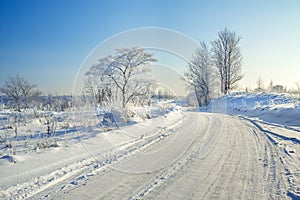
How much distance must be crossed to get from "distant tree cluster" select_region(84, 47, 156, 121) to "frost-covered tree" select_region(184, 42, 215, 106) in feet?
59.2

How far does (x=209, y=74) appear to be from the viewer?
118 ft

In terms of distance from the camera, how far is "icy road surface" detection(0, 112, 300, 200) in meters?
3.07

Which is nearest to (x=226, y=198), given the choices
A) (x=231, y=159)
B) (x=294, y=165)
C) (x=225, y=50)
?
(x=231, y=159)

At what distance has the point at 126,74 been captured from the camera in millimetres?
17297

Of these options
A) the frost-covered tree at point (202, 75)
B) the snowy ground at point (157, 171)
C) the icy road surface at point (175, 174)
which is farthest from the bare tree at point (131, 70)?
the frost-covered tree at point (202, 75)

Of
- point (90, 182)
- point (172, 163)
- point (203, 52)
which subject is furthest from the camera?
point (203, 52)

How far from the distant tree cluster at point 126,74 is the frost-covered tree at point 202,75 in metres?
18.0

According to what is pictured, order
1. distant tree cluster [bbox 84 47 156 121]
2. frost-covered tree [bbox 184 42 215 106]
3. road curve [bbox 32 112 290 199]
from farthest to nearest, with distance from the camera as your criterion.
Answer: frost-covered tree [bbox 184 42 215 106] < distant tree cluster [bbox 84 47 156 121] < road curve [bbox 32 112 290 199]

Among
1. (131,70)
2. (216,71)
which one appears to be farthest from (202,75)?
(131,70)

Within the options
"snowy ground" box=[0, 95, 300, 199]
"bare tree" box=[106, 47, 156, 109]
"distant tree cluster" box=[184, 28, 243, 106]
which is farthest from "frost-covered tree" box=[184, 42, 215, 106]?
"snowy ground" box=[0, 95, 300, 199]

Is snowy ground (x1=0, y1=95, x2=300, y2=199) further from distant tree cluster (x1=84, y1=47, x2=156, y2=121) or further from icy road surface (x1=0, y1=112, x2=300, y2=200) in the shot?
distant tree cluster (x1=84, y1=47, x2=156, y2=121)

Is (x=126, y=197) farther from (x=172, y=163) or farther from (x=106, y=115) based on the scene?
(x=106, y=115)

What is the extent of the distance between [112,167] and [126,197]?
4.49 ft

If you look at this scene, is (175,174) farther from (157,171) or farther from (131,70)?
(131,70)
